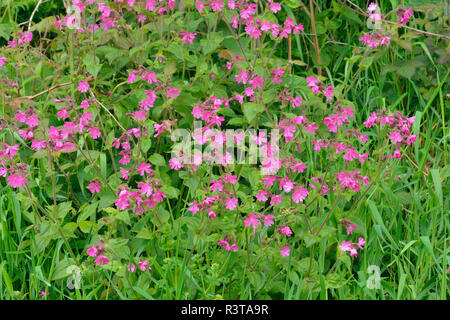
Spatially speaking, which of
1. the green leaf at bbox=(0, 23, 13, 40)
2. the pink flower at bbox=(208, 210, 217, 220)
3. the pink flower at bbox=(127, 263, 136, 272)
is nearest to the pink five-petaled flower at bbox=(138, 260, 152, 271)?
the pink flower at bbox=(127, 263, 136, 272)

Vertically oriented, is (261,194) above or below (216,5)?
below

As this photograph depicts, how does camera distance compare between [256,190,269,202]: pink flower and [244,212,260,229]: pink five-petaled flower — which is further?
[256,190,269,202]: pink flower

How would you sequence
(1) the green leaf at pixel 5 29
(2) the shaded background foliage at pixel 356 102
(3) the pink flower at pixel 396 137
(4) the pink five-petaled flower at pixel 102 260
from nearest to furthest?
(4) the pink five-petaled flower at pixel 102 260 → (3) the pink flower at pixel 396 137 → (2) the shaded background foliage at pixel 356 102 → (1) the green leaf at pixel 5 29

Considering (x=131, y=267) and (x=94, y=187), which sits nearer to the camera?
(x=131, y=267)

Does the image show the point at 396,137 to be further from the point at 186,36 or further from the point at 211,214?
the point at 186,36

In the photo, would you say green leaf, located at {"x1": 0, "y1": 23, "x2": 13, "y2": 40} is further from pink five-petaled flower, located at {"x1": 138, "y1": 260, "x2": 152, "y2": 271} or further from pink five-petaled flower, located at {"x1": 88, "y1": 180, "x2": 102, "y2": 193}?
pink five-petaled flower, located at {"x1": 138, "y1": 260, "x2": 152, "y2": 271}

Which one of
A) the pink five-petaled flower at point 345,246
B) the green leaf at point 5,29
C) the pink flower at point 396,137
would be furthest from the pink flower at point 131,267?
the green leaf at point 5,29

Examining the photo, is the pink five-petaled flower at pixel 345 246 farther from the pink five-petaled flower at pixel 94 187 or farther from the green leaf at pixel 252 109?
the pink five-petaled flower at pixel 94 187

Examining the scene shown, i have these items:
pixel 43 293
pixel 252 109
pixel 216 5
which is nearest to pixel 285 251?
pixel 252 109

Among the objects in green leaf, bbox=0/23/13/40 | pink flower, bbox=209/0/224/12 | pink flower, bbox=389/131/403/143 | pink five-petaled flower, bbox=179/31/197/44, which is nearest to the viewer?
pink flower, bbox=389/131/403/143

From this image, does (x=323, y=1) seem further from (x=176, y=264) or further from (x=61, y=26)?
(x=176, y=264)

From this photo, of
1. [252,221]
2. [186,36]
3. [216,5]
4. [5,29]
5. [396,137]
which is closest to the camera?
[252,221]

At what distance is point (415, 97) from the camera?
3877 millimetres
